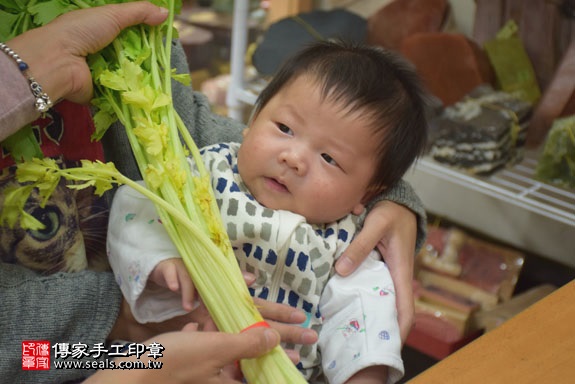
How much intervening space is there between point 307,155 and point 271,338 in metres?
0.30

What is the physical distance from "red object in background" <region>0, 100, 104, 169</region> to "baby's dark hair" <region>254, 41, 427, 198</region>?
0.27 metres

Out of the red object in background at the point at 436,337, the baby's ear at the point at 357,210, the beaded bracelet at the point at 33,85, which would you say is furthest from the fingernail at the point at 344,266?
the red object in background at the point at 436,337

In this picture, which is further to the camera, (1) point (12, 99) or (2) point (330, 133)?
(2) point (330, 133)

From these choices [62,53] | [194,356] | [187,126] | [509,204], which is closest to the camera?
[194,356]

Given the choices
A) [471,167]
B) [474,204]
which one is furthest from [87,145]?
[474,204]

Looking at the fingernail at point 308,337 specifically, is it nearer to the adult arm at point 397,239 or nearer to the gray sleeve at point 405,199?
the adult arm at point 397,239

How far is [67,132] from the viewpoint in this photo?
104 cm

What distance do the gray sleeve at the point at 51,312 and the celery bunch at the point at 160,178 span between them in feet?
0.35

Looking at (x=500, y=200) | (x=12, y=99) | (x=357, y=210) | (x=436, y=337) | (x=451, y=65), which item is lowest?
(x=436, y=337)

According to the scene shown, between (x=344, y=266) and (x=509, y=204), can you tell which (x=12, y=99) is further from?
(x=509, y=204)

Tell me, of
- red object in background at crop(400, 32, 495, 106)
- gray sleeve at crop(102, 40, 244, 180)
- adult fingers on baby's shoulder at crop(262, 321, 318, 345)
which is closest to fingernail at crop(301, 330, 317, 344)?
adult fingers on baby's shoulder at crop(262, 321, 318, 345)

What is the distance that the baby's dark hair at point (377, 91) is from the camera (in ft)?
3.45

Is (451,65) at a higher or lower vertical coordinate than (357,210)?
lower

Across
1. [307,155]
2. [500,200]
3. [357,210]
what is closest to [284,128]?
[307,155]
